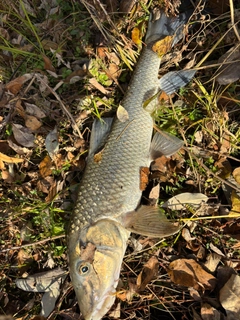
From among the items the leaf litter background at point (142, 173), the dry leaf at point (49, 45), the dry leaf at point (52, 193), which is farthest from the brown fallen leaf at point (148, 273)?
the dry leaf at point (49, 45)

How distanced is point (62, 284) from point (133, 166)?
1.27 m

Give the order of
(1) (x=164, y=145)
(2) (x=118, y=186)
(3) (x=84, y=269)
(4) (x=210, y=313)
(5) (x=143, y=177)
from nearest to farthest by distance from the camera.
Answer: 1. (3) (x=84, y=269)
2. (4) (x=210, y=313)
3. (2) (x=118, y=186)
4. (5) (x=143, y=177)
5. (1) (x=164, y=145)

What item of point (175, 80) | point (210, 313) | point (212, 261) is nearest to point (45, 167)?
point (175, 80)

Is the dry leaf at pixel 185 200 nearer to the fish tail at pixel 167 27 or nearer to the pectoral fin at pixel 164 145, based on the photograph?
the pectoral fin at pixel 164 145

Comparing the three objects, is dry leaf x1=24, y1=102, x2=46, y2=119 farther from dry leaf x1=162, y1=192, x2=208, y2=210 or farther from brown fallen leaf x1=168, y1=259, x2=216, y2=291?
brown fallen leaf x1=168, y1=259, x2=216, y2=291

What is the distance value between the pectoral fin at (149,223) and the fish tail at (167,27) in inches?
67.4

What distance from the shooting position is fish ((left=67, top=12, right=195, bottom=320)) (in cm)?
275

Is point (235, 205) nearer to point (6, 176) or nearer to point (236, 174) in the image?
point (236, 174)

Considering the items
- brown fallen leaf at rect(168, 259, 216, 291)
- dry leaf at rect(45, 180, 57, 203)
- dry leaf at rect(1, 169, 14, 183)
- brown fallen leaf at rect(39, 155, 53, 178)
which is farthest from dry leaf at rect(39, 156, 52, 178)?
brown fallen leaf at rect(168, 259, 216, 291)

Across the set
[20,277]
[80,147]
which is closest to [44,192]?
[80,147]

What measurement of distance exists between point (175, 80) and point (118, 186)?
1217mm

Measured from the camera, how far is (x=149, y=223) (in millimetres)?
2932

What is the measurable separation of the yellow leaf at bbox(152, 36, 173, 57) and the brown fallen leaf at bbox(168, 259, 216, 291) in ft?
6.46

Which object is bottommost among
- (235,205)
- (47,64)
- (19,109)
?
(235,205)
